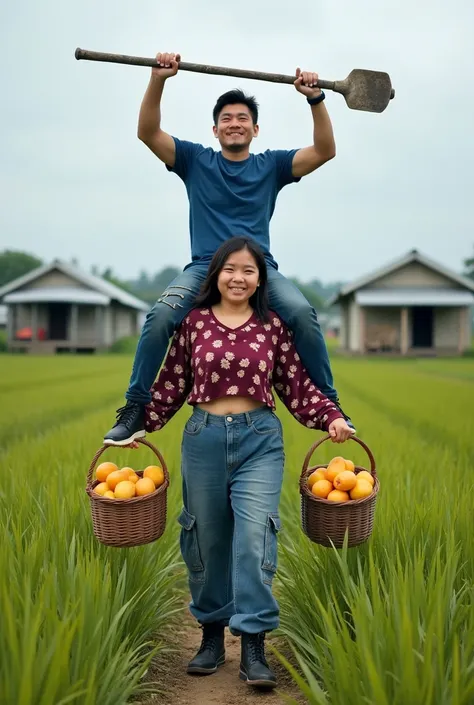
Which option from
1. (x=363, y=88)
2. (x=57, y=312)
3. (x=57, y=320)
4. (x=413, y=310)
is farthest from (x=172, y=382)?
(x=57, y=312)

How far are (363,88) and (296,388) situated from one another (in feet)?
4.68

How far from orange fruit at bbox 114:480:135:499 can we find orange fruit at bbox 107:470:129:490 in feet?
0.18

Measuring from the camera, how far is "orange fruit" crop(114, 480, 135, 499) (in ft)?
9.73

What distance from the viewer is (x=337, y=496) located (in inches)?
118

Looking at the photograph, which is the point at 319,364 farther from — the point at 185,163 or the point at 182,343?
the point at 185,163

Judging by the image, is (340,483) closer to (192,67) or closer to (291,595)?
(291,595)

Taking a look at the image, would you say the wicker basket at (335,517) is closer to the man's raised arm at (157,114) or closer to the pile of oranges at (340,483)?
the pile of oranges at (340,483)

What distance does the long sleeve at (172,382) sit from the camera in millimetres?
3260

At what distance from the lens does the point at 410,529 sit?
3385 millimetres

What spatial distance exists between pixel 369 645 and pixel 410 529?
121 cm

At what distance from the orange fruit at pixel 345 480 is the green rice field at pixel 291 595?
0.26 m

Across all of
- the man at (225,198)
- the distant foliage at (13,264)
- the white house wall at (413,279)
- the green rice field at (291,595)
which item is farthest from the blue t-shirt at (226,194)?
the distant foliage at (13,264)

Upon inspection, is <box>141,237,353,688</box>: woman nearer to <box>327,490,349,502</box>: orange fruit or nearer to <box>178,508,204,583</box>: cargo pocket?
<box>178,508,204,583</box>: cargo pocket

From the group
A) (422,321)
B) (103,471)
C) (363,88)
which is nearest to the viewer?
(103,471)
